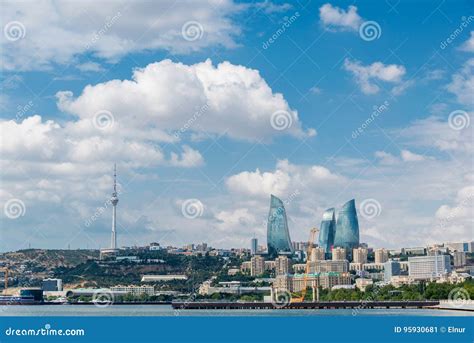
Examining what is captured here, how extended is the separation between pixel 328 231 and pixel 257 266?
771 centimetres

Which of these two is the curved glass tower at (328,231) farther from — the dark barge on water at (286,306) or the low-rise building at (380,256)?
the dark barge on water at (286,306)

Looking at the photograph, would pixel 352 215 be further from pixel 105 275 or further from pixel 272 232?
pixel 105 275

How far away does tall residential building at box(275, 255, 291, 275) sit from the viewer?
74875 mm

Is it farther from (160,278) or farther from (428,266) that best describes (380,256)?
(160,278)

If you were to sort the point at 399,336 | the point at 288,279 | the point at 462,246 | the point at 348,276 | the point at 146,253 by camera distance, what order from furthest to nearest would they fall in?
the point at 462,246
the point at 146,253
the point at 348,276
the point at 288,279
the point at 399,336

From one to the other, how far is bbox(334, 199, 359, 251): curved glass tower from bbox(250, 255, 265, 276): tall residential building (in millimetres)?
7996

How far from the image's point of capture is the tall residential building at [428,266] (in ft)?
234

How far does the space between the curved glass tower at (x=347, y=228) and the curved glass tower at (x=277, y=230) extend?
5954 mm

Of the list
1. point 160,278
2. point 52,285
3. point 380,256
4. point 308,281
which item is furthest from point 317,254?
point 52,285

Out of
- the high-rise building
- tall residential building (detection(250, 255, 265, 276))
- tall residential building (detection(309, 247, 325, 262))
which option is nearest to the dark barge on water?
the high-rise building

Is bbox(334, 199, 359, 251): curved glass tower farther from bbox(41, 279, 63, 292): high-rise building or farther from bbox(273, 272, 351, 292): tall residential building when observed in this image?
bbox(41, 279, 63, 292): high-rise building

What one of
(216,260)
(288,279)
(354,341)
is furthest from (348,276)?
(354,341)

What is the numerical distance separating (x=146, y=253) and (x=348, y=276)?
2674 cm

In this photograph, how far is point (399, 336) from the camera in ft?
48.1
